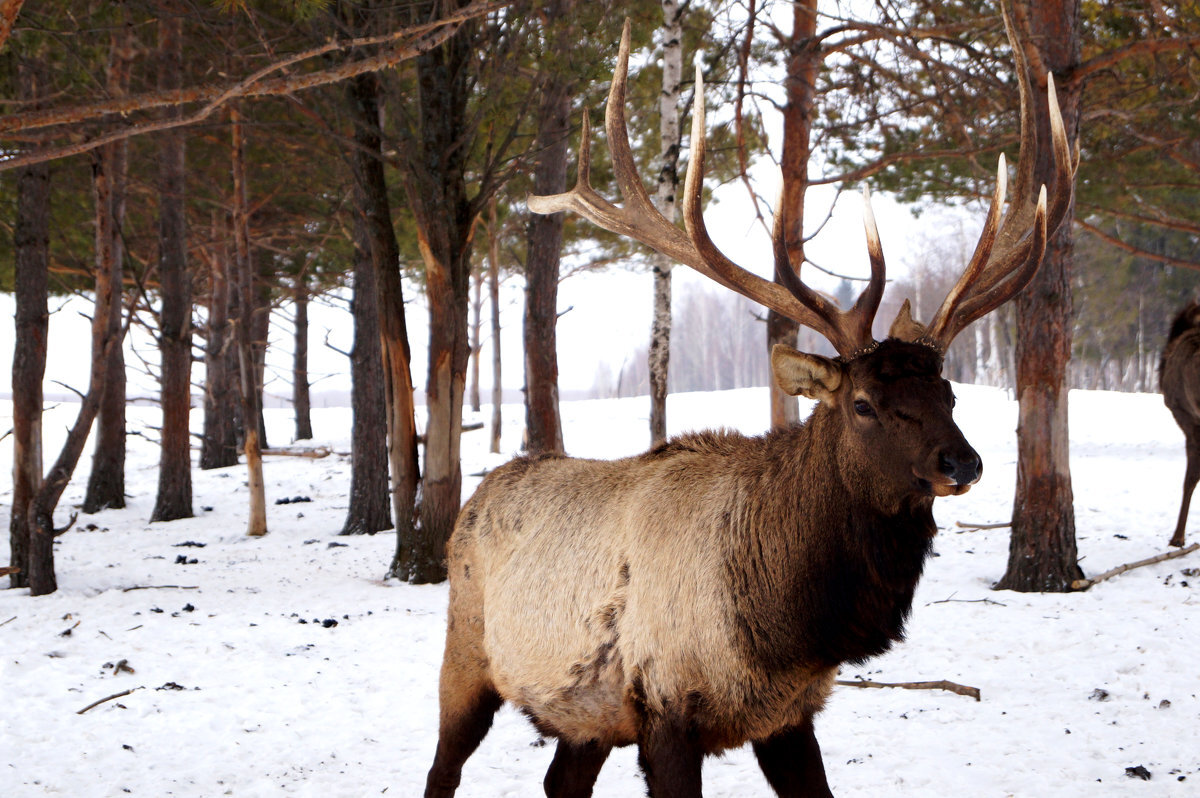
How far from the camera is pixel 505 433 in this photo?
23.7m

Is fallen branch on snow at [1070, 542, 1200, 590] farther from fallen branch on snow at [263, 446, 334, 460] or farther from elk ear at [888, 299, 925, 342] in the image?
fallen branch on snow at [263, 446, 334, 460]

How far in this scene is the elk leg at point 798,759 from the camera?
2914mm

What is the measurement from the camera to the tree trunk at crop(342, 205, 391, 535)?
10.7 metres

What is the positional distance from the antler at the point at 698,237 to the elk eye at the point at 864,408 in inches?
8.8

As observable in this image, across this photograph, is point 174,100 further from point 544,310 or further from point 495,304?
point 495,304

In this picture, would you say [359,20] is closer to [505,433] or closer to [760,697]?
[760,697]

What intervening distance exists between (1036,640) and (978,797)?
2.19 meters

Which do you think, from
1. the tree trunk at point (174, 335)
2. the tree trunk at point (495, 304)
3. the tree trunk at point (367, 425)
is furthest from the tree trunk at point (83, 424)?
the tree trunk at point (495, 304)

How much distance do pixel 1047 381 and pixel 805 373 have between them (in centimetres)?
440

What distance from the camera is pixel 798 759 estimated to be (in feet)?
9.59

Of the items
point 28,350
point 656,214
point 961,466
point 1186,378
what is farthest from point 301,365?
point 961,466

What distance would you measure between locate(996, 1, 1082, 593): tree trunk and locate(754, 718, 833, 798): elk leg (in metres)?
4.34

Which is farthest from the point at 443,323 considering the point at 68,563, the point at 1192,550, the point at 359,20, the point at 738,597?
the point at 1192,550

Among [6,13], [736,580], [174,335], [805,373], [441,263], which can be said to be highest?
[6,13]
